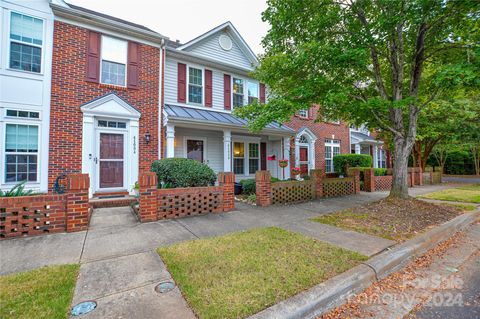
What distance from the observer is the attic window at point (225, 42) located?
1064 centimetres

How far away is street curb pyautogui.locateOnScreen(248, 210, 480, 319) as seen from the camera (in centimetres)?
206

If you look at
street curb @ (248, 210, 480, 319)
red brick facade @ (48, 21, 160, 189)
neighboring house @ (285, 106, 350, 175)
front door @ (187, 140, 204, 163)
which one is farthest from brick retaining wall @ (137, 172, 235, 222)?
neighboring house @ (285, 106, 350, 175)

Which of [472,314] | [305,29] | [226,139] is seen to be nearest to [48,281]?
[472,314]

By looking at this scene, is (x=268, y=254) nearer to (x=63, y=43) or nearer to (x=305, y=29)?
(x=305, y=29)

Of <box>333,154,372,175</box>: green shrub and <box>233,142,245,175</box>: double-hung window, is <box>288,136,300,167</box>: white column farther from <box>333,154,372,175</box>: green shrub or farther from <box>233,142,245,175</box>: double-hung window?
<box>233,142,245,175</box>: double-hung window

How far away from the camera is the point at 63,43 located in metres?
6.99

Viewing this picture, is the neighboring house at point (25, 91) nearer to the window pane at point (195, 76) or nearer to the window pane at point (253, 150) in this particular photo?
the window pane at point (195, 76)

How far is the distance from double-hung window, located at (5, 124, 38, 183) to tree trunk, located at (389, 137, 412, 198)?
35.5 ft

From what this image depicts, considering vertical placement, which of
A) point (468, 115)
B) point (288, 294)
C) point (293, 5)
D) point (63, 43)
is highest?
point (293, 5)

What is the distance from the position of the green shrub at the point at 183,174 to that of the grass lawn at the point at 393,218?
3.05 metres

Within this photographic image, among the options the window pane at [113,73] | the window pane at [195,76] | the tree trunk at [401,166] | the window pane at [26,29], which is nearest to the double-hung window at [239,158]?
the window pane at [195,76]

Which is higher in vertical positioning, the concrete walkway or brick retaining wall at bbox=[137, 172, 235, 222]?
brick retaining wall at bbox=[137, 172, 235, 222]

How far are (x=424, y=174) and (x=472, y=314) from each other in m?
15.7

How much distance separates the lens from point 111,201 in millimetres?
6586
